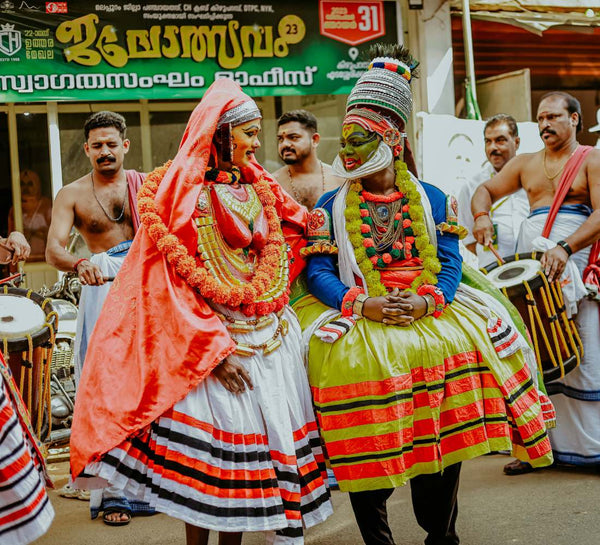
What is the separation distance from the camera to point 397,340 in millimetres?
4008

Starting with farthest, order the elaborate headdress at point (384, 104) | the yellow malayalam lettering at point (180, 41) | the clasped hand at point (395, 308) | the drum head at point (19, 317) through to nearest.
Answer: the yellow malayalam lettering at point (180, 41) → the drum head at point (19, 317) → the elaborate headdress at point (384, 104) → the clasped hand at point (395, 308)

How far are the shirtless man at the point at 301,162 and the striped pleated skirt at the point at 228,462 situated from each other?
252cm

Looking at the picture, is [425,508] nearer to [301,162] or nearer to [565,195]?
[565,195]

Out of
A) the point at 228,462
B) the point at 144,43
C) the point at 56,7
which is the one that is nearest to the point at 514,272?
the point at 228,462

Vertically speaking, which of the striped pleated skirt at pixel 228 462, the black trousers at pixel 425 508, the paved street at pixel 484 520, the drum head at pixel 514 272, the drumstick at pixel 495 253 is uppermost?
the drumstick at pixel 495 253

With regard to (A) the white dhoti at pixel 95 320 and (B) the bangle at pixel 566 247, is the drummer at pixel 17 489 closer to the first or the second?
(A) the white dhoti at pixel 95 320

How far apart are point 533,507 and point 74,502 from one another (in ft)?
9.52

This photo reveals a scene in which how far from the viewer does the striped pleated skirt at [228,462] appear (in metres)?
3.66

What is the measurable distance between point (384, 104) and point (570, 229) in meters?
2.24

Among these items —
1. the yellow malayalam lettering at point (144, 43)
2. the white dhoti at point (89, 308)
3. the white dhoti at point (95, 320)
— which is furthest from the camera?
the yellow malayalam lettering at point (144, 43)

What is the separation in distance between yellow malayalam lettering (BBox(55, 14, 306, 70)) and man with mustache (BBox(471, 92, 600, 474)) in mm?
3956

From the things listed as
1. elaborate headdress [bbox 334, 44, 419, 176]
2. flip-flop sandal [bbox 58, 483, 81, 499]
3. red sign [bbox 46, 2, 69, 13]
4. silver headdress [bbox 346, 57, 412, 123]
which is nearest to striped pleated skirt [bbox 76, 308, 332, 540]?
elaborate headdress [bbox 334, 44, 419, 176]

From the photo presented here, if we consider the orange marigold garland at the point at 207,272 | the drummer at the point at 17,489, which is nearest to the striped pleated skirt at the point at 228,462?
the orange marigold garland at the point at 207,272

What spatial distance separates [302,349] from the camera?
4.15 m
